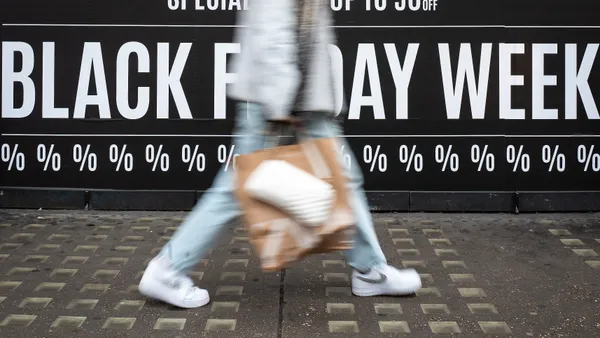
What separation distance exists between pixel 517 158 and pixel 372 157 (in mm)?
1116

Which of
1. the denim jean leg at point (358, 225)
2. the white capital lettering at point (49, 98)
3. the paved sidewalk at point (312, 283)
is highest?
the white capital lettering at point (49, 98)

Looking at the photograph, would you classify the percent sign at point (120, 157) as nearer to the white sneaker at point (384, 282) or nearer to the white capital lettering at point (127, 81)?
the white capital lettering at point (127, 81)

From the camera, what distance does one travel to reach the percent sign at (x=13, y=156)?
19.7 feet

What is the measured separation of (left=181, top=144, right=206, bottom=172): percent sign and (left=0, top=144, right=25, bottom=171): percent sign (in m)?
1.24

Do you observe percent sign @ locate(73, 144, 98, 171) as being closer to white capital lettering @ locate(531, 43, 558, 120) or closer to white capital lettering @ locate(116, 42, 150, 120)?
white capital lettering @ locate(116, 42, 150, 120)

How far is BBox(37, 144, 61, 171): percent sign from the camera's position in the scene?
19.7ft

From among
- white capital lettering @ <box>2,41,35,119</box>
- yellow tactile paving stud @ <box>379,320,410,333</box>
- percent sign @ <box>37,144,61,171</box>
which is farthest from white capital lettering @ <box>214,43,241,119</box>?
yellow tactile paving stud @ <box>379,320,410,333</box>

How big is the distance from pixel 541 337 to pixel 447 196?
99.7 inches

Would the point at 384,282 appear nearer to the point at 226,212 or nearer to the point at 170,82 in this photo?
the point at 226,212

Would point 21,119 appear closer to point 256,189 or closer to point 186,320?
point 186,320

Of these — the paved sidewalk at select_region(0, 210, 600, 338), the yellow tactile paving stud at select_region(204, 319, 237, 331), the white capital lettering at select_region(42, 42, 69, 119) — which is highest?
the white capital lettering at select_region(42, 42, 69, 119)

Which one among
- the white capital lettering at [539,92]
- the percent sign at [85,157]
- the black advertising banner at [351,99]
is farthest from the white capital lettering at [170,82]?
the white capital lettering at [539,92]

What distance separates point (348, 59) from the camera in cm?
597

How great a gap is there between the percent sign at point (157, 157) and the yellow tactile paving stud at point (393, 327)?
2806 mm
